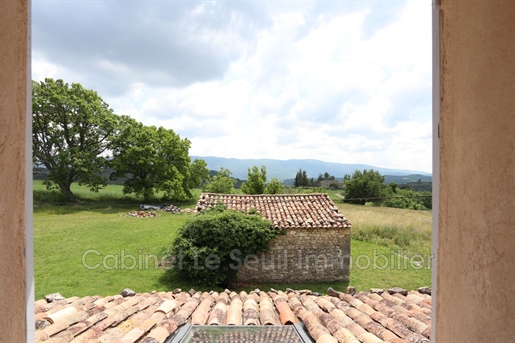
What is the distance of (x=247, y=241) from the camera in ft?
34.5

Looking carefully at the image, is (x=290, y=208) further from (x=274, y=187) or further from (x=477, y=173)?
(x=477, y=173)

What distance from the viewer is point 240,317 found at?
3.65 m

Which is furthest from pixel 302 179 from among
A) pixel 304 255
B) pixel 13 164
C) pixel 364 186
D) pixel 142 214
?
pixel 13 164

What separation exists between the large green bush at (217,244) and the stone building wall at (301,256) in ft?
1.63

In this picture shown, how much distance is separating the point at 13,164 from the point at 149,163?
28338mm

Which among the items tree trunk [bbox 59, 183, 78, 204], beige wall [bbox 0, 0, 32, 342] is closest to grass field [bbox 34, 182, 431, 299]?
tree trunk [bbox 59, 183, 78, 204]

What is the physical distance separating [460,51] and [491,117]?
352mm

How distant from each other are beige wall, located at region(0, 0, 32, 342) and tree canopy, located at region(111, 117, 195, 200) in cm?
2674

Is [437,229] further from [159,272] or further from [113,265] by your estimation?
[113,265]

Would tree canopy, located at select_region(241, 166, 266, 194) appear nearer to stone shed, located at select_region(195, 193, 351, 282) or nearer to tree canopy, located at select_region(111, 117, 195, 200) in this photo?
tree canopy, located at select_region(111, 117, 195, 200)

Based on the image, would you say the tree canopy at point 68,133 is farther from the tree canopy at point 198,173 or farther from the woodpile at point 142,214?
the tree canopy at point 198,173

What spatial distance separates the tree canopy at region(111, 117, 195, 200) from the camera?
90.6ft

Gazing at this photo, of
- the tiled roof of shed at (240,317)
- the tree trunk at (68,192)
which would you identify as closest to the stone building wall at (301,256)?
the tiled roof of shed at (240,317)

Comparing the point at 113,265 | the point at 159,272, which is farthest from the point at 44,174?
the point at 159,272
